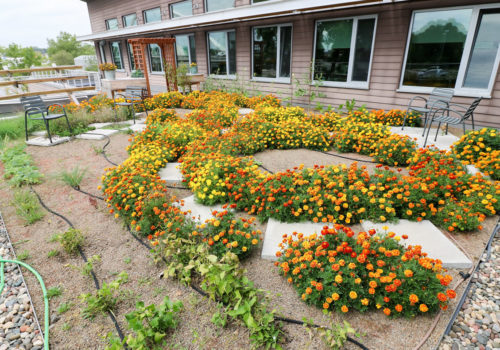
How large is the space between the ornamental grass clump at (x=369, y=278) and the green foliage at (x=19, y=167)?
3959 mm

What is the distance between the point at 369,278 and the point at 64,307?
2.12m

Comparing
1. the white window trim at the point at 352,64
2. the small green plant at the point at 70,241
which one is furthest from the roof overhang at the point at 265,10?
the small green plant at the point at 70,241

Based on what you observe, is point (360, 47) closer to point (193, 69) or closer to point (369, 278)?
point (369, 278)

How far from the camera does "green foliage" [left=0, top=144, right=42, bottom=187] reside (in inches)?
147

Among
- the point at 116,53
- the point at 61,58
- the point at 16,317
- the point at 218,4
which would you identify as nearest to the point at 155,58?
the point at 116,53

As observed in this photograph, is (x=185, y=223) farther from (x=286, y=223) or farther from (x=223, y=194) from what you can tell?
(x=286, y=223)

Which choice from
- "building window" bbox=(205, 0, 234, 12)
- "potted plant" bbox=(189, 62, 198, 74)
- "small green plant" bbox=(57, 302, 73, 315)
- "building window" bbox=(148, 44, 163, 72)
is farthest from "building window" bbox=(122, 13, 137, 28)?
"small green plant" bbox=(57, 302, 73, 315)

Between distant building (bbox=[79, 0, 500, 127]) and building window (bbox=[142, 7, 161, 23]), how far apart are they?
2654 mm

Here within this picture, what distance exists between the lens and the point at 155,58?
12719 millimetres

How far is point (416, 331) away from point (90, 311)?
2119mm

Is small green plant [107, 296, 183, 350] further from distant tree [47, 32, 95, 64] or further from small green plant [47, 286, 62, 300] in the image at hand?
distant tree [47, 32, 95, 64]

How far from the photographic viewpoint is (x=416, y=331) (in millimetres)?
1577

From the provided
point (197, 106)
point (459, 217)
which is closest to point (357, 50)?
point (197, 106)

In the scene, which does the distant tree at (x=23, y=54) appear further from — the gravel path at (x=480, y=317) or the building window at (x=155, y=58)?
the gravel path at (x=480, y=317)
